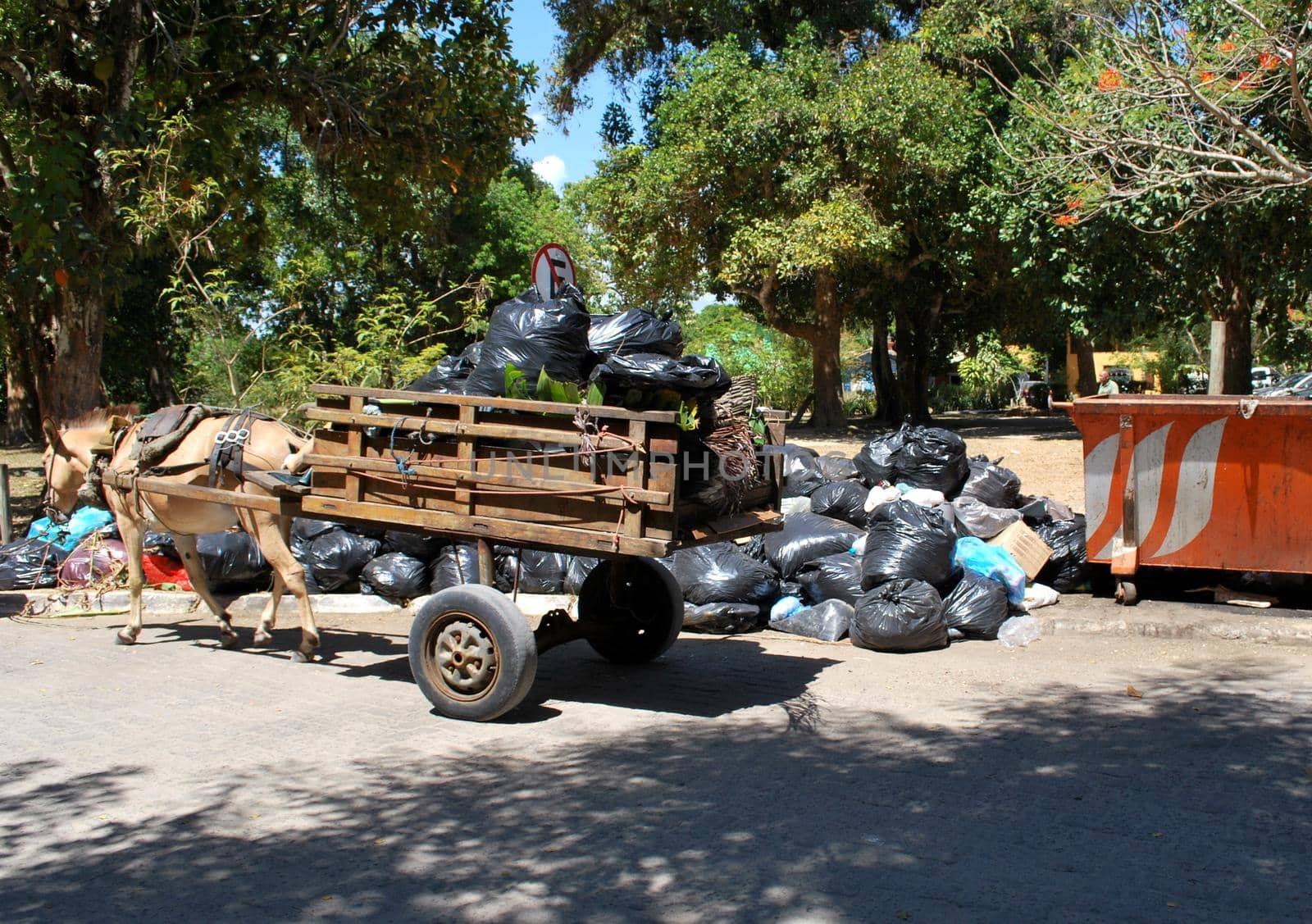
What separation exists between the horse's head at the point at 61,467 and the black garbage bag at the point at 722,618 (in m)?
4.51

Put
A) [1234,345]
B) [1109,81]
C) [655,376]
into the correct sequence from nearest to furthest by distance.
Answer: [655,376] < [1109,81] < [1234,345]

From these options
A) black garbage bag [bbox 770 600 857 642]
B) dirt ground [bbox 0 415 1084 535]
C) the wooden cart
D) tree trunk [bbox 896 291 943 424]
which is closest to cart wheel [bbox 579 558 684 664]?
the wooden cart

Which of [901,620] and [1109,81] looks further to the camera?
[1109,81]

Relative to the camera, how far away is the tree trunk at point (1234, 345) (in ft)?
62.1

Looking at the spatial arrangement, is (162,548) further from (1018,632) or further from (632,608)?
(1018,632)

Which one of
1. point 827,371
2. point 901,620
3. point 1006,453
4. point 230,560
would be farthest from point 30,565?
point 827,371

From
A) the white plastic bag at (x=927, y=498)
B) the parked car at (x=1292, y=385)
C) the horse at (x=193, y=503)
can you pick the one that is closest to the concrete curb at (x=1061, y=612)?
the horse at (x=193, y=503)

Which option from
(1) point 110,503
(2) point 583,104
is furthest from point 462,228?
(1) point 110,503

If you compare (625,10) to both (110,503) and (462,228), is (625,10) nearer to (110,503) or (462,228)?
(462,228)

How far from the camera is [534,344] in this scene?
230 inches

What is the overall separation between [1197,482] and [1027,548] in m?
1.31

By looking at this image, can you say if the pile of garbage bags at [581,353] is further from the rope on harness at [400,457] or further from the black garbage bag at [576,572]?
the black garbage bag at [576,572]

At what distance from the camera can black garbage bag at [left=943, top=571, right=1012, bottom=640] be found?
25.7ft

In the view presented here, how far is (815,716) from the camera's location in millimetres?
6012
